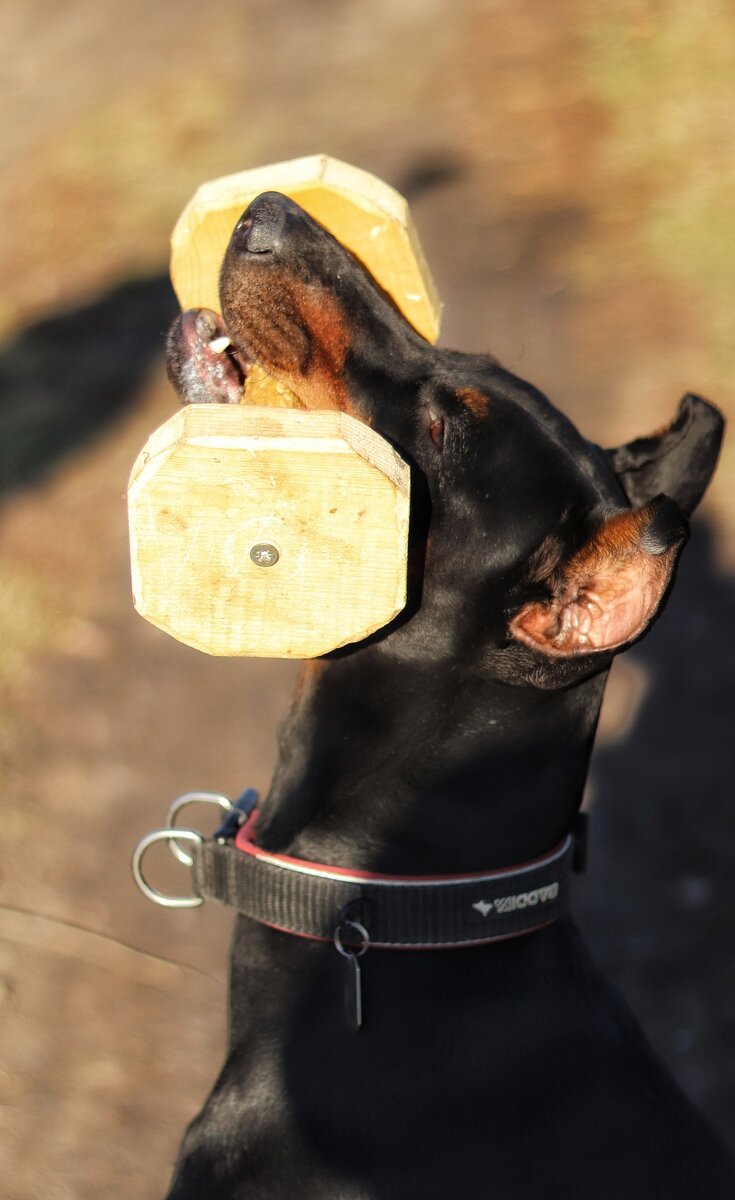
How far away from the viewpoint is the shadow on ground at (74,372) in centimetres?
634

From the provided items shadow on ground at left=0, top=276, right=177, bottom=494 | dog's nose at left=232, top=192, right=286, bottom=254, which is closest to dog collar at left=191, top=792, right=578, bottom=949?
dog's nose at left=232, top=192, right=286, bottom=254

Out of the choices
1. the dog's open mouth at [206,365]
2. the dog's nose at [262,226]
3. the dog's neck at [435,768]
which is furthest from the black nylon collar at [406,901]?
the dog's nose at [262,226]

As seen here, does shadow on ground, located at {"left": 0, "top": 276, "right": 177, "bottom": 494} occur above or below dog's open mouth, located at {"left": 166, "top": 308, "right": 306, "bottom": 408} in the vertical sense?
below

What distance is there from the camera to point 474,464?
2309 millimetres

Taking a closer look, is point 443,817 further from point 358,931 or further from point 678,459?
point 678,459

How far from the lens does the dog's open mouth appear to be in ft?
8.55

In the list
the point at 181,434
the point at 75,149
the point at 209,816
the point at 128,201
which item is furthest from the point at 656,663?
the point at 75,149

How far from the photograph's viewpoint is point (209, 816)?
480cm

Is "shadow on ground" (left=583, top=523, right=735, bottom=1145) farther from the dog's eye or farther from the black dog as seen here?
the dog's eye

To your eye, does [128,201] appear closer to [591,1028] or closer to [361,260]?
[361,260]

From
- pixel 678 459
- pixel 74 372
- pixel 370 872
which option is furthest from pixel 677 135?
pixel 370 872

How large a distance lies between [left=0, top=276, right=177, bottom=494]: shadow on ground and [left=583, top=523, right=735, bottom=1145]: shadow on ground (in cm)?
294

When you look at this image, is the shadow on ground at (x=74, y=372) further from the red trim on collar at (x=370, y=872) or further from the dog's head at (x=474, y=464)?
the red trim on collar at (x=370, y=872)

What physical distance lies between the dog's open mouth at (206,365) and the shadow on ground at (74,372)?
3.71 m
